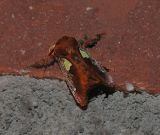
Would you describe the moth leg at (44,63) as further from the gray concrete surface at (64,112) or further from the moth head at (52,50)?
the gray concrete surface at (64,112)

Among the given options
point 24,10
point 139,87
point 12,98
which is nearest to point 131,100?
point 139,87

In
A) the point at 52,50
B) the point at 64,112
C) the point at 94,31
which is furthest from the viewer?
the point at 94,31

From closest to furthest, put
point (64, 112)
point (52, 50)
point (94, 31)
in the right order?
point (64, 112), point (52, 50), point (94, 31)

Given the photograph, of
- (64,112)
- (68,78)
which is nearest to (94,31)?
(68,78)

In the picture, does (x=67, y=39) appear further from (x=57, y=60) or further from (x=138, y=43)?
(x=138, y=43)

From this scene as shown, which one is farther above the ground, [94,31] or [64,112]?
[94,31]

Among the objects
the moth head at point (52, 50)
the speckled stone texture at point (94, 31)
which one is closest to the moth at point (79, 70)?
the moth head at point (52, 50)

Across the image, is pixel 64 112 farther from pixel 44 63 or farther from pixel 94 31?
pixel 94 31
